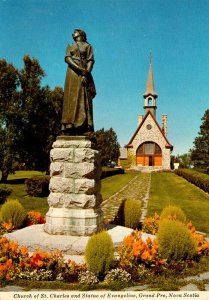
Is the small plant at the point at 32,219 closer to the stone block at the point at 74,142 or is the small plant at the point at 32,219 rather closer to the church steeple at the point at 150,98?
the stone block at the point at 74,142

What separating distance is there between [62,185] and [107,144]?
61.1m

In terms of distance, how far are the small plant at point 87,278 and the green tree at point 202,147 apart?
2089 inches

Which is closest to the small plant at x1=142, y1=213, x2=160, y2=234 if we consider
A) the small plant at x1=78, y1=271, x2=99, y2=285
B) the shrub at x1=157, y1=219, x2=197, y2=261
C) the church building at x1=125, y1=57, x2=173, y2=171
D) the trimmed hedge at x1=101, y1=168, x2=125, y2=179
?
the shrub at x1=157, y1=219, x2=197, y2=261

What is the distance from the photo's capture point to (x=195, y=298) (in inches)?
192

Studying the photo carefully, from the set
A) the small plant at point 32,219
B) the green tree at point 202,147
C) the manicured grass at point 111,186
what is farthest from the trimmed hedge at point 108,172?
the small plant at point 32,219

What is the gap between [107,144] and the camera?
226 feet

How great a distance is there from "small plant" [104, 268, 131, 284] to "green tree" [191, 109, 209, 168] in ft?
173

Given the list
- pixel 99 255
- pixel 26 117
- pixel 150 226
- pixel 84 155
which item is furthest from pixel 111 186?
pixel 99 255

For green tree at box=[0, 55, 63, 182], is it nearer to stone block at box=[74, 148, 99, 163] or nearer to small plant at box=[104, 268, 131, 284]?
stone block at box=[74, 148, 99, 163]

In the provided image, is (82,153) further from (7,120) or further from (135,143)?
(135,143)

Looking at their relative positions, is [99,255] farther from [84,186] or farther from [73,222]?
[84,186]

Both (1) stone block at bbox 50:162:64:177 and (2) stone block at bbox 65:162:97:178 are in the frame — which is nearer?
(2) stone block at bbox 65:162:97:178

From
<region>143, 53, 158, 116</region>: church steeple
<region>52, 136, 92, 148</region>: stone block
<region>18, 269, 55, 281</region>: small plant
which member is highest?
<region>143, 53, 158, 116</region>: church steeple

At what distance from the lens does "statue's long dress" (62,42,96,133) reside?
8188mm
